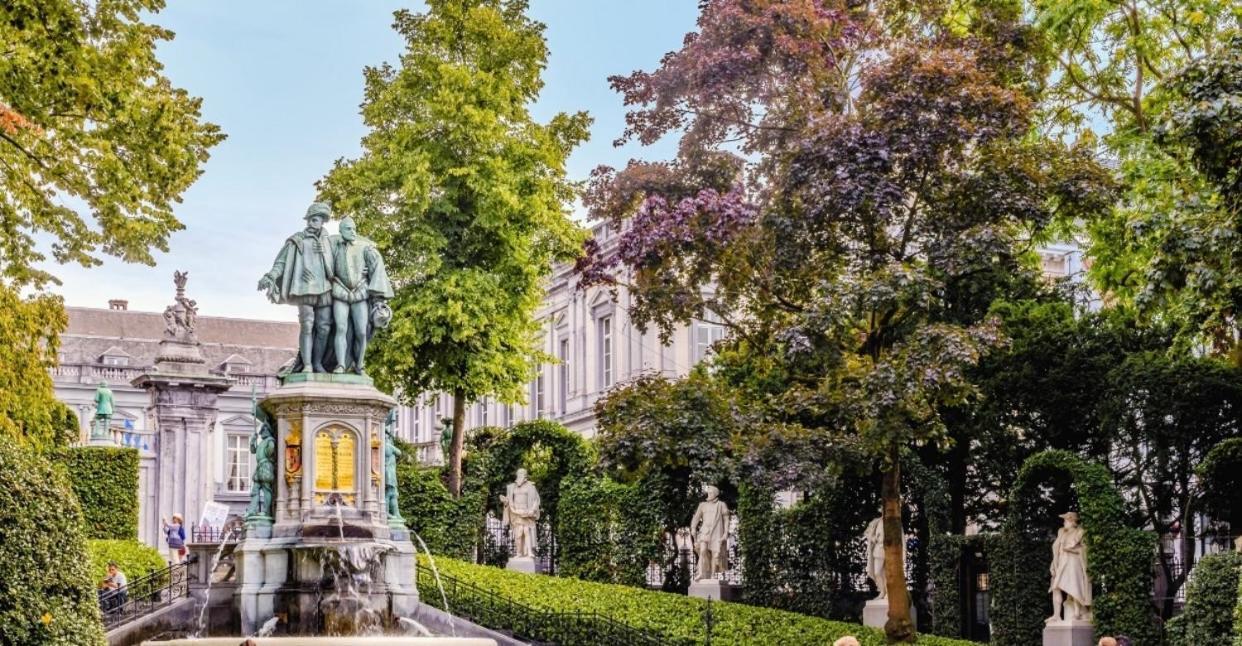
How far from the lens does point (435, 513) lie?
34531 mm

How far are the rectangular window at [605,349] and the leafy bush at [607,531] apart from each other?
18511 mm

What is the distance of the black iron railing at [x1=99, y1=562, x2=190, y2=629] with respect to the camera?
78.3ft

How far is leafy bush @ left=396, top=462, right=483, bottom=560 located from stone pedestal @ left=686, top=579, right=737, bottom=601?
6.50 m

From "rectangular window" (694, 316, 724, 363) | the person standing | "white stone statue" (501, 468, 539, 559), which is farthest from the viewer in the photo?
"rectangular window" (694, 316, 724, 363)

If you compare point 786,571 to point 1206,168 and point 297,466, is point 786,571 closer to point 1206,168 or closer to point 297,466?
point 297,466

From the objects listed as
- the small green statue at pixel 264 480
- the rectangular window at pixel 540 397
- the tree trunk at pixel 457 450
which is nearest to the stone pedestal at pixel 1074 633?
the small green statue at pixel 264 480

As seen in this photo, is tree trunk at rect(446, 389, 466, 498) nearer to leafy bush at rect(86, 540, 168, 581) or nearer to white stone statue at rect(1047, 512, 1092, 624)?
leafy bush at rect(86, 540, 168, 581)

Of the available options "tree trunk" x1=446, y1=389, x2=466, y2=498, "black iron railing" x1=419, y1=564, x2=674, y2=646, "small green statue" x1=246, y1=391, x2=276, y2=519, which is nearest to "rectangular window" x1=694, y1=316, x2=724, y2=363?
"tree trunk" x1=446, y1=389, x2=466, y2=498

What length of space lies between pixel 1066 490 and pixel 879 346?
4.55m

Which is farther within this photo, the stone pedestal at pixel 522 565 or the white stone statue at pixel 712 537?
the stone pedestal at pixel 522 565

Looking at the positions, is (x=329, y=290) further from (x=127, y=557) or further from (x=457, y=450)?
(x=457, y=450)

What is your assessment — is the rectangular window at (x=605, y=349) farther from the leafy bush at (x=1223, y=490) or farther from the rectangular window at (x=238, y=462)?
the leafy bush at (x=1223, y=490)

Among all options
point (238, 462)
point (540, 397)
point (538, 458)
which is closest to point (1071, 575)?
point (538, 458)

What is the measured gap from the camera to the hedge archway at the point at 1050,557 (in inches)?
883
